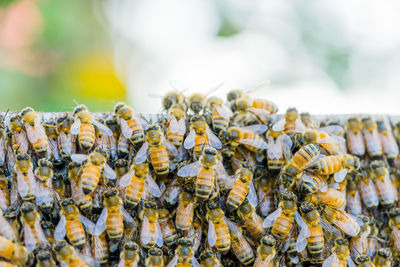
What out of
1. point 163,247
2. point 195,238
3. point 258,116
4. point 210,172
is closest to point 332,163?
point 258,116

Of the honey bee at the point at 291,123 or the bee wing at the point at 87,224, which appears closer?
the bee wing at the point at 87,224

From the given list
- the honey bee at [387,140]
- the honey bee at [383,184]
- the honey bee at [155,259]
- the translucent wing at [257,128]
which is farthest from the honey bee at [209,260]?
the honey bee at [387,140]

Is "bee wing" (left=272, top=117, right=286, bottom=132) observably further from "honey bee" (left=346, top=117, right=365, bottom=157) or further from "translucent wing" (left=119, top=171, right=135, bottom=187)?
"translucent wing" (left=119, top=171, right=135, bottom=187)

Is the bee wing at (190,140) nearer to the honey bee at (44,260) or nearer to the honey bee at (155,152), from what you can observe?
the honey bee at (155,152)

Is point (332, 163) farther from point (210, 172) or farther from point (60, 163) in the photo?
point (60, 163)

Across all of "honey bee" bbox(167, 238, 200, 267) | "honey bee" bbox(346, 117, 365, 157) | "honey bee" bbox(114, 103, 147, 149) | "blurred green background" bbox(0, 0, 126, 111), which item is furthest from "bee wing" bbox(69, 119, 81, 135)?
"blurred green background" bbox(0, 0, 126, 111)

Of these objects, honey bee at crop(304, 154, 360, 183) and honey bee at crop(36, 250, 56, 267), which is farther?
honey bee at crop(304, 154, 360, 183)
